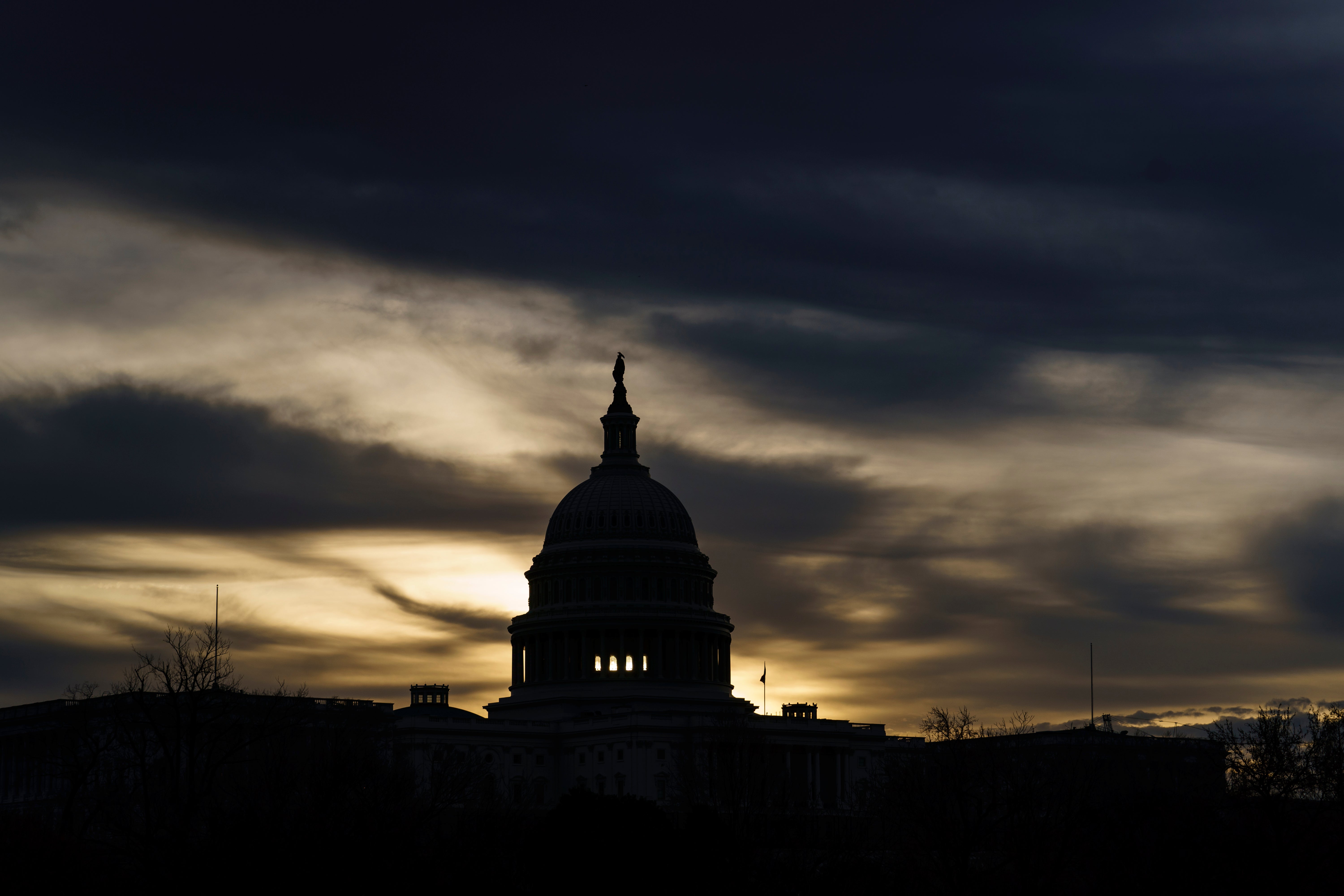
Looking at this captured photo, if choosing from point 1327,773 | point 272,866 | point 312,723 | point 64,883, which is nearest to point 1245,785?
point 1327,773

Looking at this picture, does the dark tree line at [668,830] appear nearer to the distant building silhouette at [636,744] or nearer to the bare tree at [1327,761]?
the bare tree at [1327,761]

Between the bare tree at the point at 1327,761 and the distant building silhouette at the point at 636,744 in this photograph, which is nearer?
the bare tree at the point at 1327,761

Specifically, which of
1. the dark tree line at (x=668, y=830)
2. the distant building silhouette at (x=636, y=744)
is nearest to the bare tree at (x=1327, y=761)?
the dark tree line at (x=668, y=830)

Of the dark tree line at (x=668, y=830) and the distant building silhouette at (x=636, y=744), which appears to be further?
the distant building silhouette at (x=636, y=744)

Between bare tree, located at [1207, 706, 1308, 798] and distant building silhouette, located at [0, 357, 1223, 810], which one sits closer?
bare tree, located at [1207, 706, 1308, 798]

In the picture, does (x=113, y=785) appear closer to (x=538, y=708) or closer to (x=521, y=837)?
(x=521, y=837)

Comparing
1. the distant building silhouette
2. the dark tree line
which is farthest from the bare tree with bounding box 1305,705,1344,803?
the distant building silhouette

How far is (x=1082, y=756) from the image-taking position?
539 ft

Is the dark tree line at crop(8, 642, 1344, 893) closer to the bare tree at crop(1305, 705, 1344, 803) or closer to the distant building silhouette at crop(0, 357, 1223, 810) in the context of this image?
the bare tree at crop(1305, 705, 1344, 803)

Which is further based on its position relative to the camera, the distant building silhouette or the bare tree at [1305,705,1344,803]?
the distant building silhouette

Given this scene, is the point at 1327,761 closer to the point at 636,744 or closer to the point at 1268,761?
the point at 1268,761

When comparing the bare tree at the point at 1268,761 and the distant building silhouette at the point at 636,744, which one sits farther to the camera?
the distant building silhouette at the point at 636,744

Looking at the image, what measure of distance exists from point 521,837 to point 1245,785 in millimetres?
32709

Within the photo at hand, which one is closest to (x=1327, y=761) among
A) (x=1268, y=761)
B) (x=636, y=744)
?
(x=1268, y=761)
